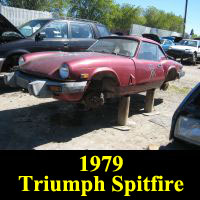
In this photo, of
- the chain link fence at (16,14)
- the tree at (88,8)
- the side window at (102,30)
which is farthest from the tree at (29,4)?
the side window at (102,30)

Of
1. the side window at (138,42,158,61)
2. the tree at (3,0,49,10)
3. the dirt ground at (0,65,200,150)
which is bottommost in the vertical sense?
the dirt ground at (0,65,200,150)

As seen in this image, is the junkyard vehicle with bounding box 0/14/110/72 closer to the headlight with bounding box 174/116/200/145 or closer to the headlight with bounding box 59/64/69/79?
the headlight with bounding box 59/64/69/79

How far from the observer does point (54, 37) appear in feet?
23.0

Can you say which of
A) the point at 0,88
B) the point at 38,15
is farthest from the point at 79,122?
the point at 38,15

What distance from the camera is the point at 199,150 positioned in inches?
113

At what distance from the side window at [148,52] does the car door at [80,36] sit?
→ 7.68 feet

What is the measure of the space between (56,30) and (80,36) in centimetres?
76

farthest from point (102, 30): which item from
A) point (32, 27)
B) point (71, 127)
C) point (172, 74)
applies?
point (71, 127)

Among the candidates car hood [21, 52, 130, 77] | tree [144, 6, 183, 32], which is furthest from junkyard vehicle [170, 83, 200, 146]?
tree [144, 6, 183, 32]

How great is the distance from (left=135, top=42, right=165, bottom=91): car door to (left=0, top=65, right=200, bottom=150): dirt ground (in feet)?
2.41

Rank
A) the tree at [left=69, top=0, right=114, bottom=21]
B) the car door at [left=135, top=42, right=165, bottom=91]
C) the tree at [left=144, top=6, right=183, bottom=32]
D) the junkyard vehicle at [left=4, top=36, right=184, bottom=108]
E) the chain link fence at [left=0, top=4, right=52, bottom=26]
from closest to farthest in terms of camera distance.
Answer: the junkyard vehicle at [left=4, top=36, right=184, bottom=108], the car door at [left=135, top=42, right=165, bottom=91], the chain link fence at [left=0, top=4, right=52, bottom=26], the tree at [left=69, top=0, right=114, bottom=21], the tree at [left=144, top=6, right=183, bottom=32]

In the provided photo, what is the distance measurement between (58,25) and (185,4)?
25310mm

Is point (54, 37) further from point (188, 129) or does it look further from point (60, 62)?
point (188, 129)

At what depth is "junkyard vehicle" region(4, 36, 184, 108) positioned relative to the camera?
3.80 m
